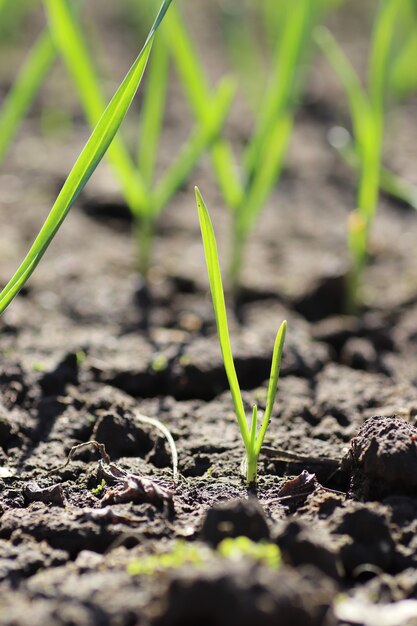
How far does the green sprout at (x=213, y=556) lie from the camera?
2.52 ft

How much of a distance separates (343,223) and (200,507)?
4.66 feet

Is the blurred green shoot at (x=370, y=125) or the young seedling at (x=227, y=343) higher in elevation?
the blurred green shoot at (x=370, y=125)

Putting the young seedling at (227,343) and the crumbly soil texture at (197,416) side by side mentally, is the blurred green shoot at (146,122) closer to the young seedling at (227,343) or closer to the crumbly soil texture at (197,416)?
the crumbly soil texture at (197,416)

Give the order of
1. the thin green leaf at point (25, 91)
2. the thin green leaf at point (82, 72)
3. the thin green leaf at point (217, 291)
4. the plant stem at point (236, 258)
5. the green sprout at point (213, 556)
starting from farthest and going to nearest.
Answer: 1. the plant stem at point (236, 258)
2. the thin green leaf at point (25, 91)
3. the thin green leaf at point (82, 72)
4. the thin green leaf at point (217, 291)
5. the green sprout at point (213, 556)

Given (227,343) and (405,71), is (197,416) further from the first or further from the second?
(405,71)

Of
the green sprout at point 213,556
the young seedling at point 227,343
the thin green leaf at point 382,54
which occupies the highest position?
the thin green leaf at point 382,54

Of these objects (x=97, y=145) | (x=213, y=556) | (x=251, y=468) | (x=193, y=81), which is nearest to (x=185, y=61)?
(x=193, y=81)

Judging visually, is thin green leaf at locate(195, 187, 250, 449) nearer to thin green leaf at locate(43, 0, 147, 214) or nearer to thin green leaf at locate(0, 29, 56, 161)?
thin green leaf at locate(43, 0, 147, 214)

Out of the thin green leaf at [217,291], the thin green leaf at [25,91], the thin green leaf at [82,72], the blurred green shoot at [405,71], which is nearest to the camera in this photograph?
the thin green leaf at [217,291]

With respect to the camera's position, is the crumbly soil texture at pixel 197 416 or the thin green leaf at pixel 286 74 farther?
the thin green leaf at pixel 286 74

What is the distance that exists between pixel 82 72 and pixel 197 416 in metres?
0.79

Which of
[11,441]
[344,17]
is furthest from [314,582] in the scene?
[344,17]

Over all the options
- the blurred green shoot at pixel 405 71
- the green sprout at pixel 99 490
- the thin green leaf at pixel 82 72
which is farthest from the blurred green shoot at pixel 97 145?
the blurred green shoot at pixel 405 71

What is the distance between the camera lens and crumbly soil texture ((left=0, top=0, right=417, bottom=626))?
0.82 metres
